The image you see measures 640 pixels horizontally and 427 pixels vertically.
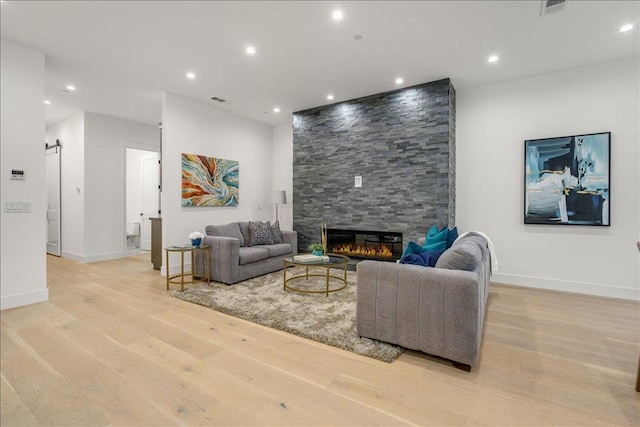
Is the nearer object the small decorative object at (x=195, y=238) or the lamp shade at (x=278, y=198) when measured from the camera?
the small decorative object at (x=195, y=238)

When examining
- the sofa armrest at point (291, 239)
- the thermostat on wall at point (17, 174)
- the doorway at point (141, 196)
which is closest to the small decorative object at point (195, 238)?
the sofa armrest at point (291, 239)

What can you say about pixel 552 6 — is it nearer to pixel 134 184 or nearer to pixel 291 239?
pixel 291 239

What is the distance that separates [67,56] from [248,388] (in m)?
4.42

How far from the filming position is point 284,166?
6676mm

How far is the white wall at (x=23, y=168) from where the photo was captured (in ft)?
10.7

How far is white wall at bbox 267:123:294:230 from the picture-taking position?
656cm

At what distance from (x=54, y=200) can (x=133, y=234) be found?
1.69 meters

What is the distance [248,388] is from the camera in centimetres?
186

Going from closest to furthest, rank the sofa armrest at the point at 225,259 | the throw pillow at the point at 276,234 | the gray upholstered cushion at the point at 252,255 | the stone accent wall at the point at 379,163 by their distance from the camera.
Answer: the sofa armrest at the point at 225,259 → the gray upholstered cushion at the point at 252,255 → the stone accent wall at the point at 379,163 → the throw pillow at the point at 276,234

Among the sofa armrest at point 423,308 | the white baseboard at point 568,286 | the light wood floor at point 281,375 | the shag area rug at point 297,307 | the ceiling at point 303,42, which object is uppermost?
the ceiling at point 303,42

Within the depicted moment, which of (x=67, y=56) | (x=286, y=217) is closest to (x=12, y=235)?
(x=67, y=56)

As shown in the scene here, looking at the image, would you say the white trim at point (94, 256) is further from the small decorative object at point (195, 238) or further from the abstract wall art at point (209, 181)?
the small decorative object at point (195, 238)

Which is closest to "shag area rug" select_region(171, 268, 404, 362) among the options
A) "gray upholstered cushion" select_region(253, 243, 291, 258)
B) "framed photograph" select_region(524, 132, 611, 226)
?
"gray upholstered cushion" select_region(253, 243, 291, 258)

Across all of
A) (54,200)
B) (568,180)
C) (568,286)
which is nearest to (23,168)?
(54,200)
